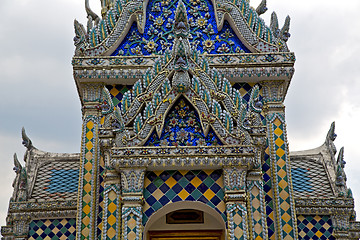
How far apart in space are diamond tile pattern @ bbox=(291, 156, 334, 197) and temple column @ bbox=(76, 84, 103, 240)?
13.7 ft

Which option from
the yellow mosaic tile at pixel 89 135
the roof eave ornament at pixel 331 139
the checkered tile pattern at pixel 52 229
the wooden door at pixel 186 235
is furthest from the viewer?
the roof eave ornament at pixel 331 139

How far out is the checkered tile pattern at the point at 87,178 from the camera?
1076cm

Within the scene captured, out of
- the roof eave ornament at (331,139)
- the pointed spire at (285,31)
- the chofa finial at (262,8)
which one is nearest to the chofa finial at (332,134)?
the roof eave ornament at (331,139)

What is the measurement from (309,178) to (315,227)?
1.40 m

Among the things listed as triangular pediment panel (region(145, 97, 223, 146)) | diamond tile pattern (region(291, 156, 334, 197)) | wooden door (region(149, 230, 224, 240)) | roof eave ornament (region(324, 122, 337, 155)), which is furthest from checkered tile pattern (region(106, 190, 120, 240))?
roof eave ornament (region(324, 122, 337, 155))

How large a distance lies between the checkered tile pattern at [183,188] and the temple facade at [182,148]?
0.02m

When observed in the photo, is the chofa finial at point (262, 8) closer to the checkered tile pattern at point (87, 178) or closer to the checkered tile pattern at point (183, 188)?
the checkered tile pattern at point (87, 178)

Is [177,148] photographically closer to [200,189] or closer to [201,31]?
[200,189]

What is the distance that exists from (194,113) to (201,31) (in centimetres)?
302

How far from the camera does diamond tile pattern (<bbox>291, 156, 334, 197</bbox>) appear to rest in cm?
1268

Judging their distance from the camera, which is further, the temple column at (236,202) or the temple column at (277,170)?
the temple column at (277,170)

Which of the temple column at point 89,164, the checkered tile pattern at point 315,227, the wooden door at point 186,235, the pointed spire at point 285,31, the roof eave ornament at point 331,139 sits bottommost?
the wooden door at point 186,235

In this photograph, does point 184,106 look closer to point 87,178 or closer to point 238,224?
point 238,224

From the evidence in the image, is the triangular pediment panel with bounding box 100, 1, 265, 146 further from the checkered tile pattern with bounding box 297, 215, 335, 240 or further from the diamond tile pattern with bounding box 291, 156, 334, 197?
the diamond tile pattern with bounding box 291, 156, 334, 197
